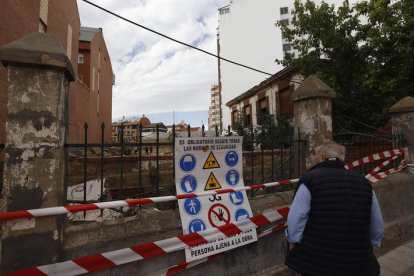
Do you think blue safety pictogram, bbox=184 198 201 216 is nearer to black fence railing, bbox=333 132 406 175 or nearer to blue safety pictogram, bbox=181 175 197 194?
blue safety pictogram, bbox=181 175 197 194

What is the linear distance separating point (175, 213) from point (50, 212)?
1374mm

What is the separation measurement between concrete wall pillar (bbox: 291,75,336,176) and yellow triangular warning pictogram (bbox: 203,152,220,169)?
175 centimetres

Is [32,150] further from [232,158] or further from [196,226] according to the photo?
[232,158]

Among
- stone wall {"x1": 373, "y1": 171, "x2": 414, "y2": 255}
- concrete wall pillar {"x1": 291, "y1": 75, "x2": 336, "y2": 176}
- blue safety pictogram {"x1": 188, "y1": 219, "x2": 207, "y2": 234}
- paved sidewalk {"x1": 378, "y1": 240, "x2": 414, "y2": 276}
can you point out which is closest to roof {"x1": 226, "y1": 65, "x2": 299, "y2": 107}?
stone wall {"x1": 373, "y1": 171, "x2": 414, "y2": 255}

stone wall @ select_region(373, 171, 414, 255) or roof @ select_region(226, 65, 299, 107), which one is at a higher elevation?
roof @ select_region(226, 65, 299, 107)

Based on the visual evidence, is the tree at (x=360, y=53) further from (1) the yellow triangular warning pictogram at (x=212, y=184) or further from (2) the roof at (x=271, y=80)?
(1) the yellow triangular warning pictogram at (x=212, y=184)

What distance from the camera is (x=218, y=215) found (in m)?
3.73

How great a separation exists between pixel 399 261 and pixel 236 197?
3181 millimetres

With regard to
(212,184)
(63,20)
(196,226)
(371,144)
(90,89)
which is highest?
(63,20)

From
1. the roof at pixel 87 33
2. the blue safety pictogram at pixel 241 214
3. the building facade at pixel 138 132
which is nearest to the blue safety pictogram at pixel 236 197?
the blue safety pictogram at pixel 241 214

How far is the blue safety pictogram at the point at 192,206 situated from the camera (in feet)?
11.5

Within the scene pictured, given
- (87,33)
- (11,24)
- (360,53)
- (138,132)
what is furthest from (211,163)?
(87,33)

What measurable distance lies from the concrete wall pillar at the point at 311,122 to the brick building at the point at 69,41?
9.74 metres

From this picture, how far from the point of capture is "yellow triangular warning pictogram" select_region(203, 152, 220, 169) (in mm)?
3801
